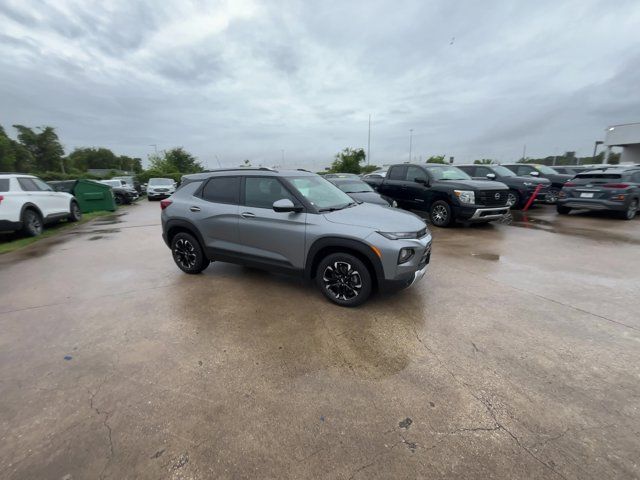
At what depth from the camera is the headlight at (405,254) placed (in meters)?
3.32

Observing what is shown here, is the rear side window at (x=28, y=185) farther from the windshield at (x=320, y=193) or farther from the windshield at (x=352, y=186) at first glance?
the windshield at (x=320, y=193)

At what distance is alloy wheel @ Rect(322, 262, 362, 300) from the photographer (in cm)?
355

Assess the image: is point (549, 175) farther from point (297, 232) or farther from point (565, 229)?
point (297, 232)

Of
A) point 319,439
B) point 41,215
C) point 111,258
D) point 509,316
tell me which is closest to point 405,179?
point 509,316

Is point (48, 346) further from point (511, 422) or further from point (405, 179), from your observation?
point (405, 179)

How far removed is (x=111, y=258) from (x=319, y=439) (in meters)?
5.98

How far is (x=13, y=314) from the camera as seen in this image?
3.76 m

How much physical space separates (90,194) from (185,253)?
12240 mm

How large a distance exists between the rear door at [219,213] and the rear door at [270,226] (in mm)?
151

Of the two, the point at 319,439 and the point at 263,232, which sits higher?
the point at 263,232

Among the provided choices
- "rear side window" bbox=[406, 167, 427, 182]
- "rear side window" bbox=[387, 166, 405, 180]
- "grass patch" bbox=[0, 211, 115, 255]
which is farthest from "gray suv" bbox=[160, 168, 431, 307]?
"rear side window" bbox=[387, 166, 405, 180]

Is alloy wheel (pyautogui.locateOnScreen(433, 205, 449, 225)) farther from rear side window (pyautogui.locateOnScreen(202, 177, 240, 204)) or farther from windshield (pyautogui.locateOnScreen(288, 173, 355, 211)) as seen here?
rear side window (pyautogui.locateOnScreen(202, 177, 240, 204))

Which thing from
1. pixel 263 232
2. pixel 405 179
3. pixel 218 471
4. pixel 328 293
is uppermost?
pixel 405 179

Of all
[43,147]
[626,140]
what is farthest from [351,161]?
[43,147]
